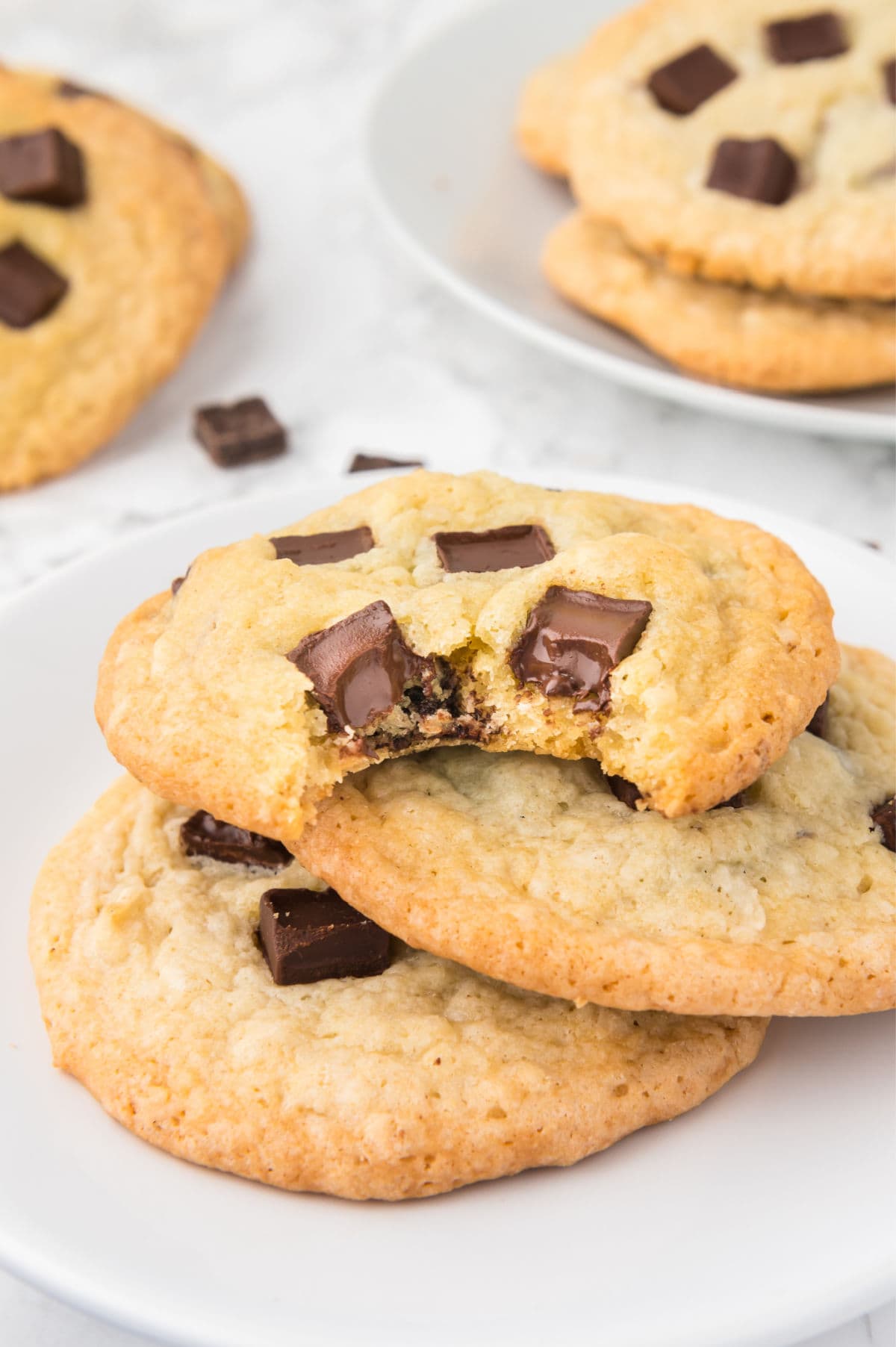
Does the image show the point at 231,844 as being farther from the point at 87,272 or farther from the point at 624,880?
the point at 87,272

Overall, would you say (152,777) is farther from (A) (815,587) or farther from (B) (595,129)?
(B) (595,129)

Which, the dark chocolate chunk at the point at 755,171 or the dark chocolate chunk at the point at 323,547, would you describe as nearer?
the dark chocolate chunk at the point at 323,547

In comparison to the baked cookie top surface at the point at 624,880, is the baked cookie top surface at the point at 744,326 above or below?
below

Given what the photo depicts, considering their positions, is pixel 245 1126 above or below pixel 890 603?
above

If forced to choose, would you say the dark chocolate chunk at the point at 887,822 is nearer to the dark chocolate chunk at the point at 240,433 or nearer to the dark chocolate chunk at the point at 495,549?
the dark chocolate chunk at the point at 495,549

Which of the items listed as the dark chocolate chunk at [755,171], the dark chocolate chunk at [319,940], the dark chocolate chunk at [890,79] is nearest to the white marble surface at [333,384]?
the dark chocolate chunk at [755,171]

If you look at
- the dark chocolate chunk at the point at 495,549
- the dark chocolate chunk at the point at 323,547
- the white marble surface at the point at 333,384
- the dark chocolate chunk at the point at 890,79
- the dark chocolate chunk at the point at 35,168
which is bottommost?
the white marble surface at the point at 333,384

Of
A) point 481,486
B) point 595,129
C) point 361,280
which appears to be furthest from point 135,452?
point 481,486
